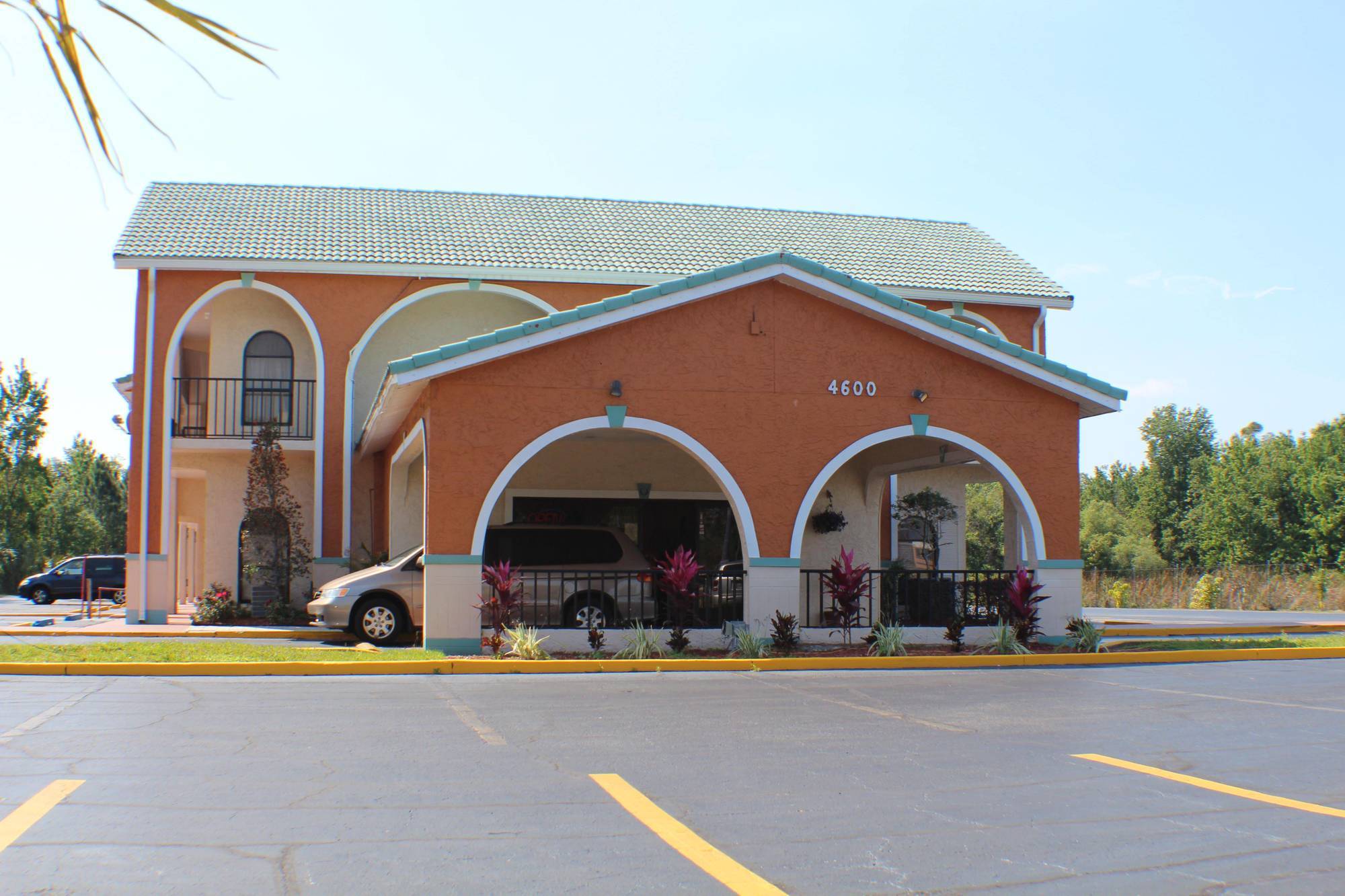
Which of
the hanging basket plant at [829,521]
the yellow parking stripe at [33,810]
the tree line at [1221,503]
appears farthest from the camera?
the tree line at [1221,503]

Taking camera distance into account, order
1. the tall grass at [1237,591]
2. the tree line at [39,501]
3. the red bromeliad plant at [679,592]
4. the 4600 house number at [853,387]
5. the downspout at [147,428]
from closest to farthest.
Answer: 1. the red bromeliad plant at [679,592]
2. the 4600 house number at [853,387]
3. the downspout at [147,428]
4. the tall grass at [1237,591]
5. the tree line at [39,501]

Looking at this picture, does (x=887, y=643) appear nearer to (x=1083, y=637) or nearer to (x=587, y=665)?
(x=1083, y=637)

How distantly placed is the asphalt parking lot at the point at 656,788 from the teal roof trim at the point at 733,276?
451 centimetres

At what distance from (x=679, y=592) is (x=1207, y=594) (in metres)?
23.3

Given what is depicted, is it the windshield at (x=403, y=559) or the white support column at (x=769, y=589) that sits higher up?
the windshield at (x=403, y=559)

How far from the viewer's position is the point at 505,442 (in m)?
14.6

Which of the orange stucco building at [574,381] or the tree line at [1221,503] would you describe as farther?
the tree line at [1221,503]

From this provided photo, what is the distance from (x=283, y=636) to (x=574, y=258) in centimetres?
898

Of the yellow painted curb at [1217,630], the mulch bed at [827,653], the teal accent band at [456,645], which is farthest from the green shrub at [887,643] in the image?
the yellow painted curb at [1217,630]

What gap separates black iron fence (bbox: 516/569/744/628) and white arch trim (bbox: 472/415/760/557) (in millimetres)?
947

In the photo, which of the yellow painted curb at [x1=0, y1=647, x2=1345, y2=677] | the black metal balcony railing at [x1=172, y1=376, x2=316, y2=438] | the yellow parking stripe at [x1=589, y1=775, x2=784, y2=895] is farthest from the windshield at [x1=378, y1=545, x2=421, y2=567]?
the yellow parking stripe at [x1=589, y1=775, x2=784, y2=895]

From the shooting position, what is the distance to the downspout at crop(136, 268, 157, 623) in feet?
66.3

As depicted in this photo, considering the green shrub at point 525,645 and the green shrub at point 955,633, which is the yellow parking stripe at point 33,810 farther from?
the green shrub at point 955,633

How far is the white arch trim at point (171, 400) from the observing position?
66.8ft
